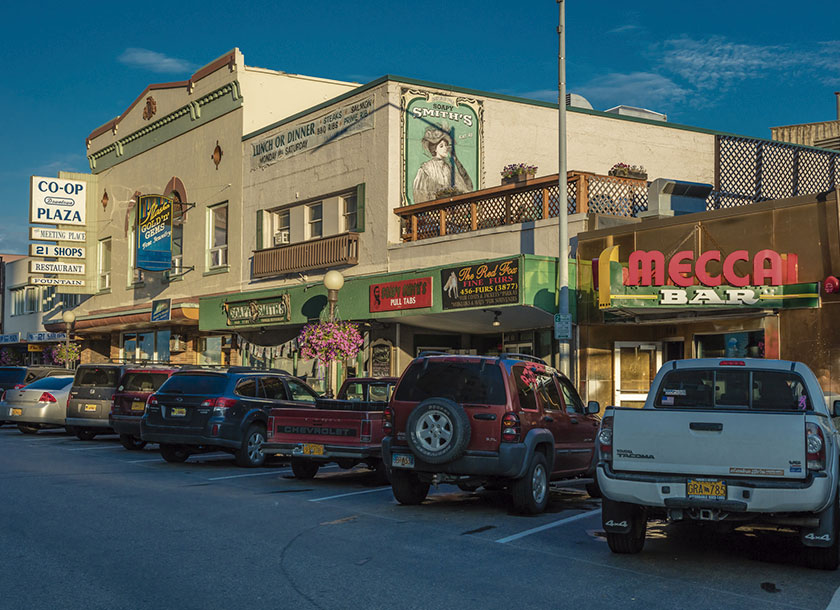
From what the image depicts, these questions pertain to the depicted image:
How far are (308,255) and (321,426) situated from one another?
46.8 ft

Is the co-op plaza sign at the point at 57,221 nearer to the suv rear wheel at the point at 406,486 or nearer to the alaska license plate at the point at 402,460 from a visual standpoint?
the suv rear wheel at the point at 406,486

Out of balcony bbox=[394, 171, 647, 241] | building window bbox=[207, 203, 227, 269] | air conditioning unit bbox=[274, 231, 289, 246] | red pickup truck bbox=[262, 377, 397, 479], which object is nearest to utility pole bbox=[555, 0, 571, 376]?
balcony bbox=[394, 171, 647, 241]

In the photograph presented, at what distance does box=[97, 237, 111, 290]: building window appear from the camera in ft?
138

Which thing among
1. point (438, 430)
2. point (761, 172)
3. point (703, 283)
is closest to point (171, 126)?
point (761, 172)

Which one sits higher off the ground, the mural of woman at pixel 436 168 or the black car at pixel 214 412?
the mural of woman at pixel 436 168

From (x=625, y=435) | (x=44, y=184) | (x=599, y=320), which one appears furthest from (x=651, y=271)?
(x=44, y=184)

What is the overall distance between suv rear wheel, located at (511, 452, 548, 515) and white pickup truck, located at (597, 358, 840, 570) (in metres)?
2.40

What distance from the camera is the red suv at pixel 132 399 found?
A: 18938mm

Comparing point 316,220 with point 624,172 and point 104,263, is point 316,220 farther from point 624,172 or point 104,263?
point 104,263

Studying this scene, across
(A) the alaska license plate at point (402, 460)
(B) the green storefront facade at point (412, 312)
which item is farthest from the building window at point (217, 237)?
(A) the alaska license plate at point (402, 460)

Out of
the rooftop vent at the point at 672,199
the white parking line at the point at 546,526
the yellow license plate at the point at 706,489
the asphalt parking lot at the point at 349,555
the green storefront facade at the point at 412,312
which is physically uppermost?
the rooftop vent at the point at 672,199

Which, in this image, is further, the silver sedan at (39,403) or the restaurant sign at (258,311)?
the restaurant sign at (258,311)

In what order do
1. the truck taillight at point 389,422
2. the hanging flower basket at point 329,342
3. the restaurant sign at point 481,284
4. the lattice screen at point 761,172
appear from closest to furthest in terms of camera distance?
1. the truck taillight at point 389,422
2. the restaurant sign at point 481,284
3. the hanging flower basket at point 329,342
4. the lattice screen at point 761,172

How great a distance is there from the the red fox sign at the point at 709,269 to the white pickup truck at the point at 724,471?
9.29 metres
